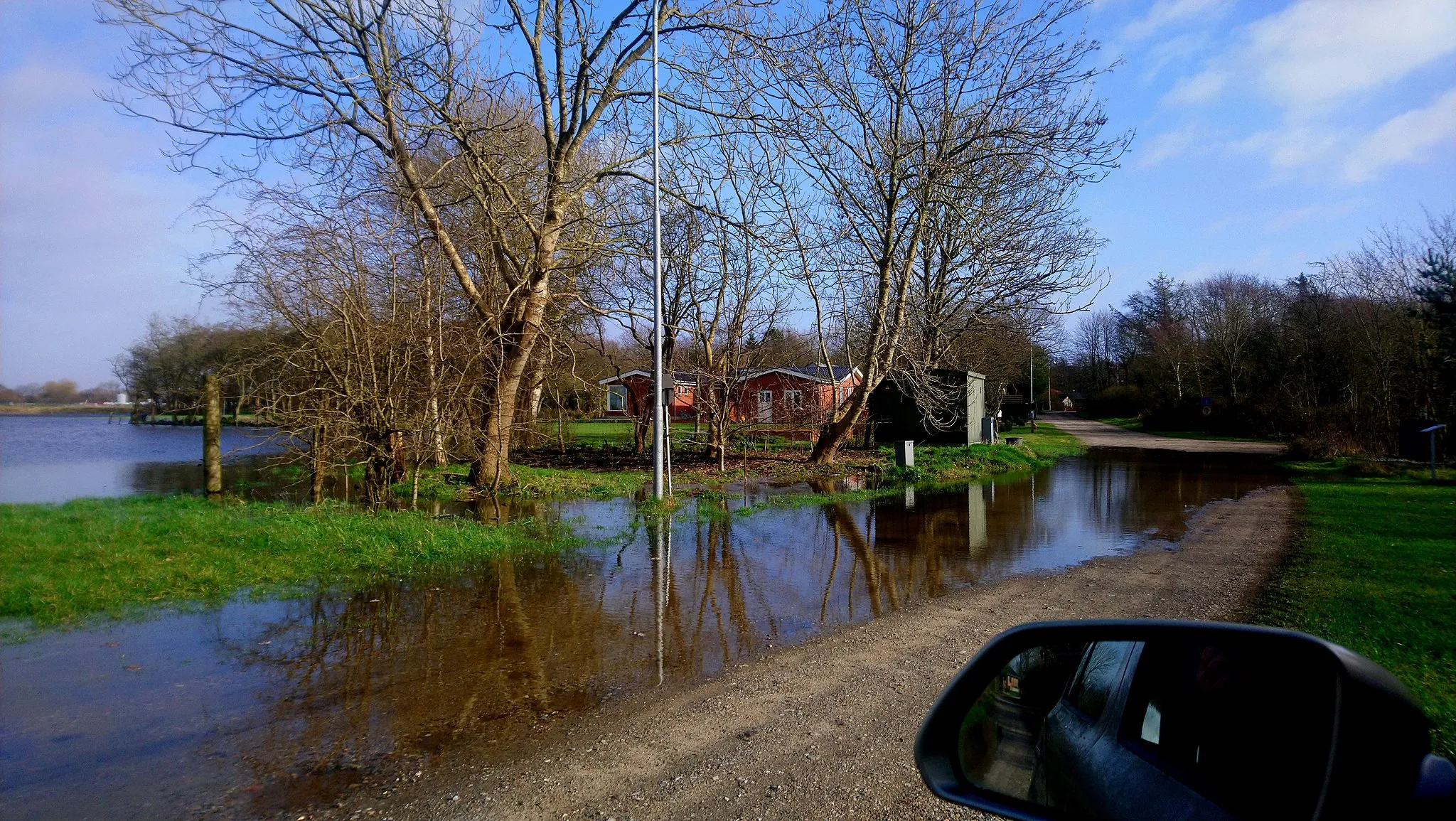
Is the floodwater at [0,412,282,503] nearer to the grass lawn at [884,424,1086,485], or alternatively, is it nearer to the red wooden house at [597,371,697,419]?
the red wooden house at [597,371,697,419]

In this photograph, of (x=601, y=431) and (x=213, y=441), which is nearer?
(x=213, y=441)

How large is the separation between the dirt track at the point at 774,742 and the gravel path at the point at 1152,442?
96.4ft

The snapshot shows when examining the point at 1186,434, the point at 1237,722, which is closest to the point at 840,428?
the point at 1237,722

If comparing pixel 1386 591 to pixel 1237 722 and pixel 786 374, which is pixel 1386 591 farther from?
pixel 786 374

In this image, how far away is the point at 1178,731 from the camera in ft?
5.90

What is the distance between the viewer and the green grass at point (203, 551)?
752 cm

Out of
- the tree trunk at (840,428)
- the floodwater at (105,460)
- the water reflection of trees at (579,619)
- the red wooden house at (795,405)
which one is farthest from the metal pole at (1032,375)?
the floodwater at (105,460)

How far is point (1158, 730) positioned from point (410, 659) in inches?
222

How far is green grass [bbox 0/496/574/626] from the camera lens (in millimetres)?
7516

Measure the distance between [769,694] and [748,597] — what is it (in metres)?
2.91

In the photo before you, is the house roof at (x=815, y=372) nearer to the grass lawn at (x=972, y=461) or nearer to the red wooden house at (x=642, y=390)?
the red wooden house at (x=642, y=390)

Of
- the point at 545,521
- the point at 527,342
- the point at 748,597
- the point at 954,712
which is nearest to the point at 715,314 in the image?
the point at 527,342

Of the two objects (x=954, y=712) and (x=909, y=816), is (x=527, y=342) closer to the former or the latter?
(x=909, y=816)

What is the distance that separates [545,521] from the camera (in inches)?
496
